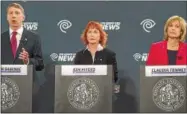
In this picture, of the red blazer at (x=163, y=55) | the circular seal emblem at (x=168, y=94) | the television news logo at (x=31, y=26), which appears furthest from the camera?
the television news logo at (x=31, y=26)

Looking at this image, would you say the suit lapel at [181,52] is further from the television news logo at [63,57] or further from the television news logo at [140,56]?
the television news logo at [63,57]

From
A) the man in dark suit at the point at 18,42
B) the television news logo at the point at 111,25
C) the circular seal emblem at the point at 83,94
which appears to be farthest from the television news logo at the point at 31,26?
the circular seal emblem at the point at 83,94

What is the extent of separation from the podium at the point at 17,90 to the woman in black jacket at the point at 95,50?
61 cm

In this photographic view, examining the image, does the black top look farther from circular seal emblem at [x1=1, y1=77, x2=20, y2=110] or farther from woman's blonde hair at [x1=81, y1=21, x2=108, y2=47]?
circular seal emblem at [x1=1, y1=77, x2=20, y2=110]

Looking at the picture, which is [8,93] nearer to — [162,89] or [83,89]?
[83,89]

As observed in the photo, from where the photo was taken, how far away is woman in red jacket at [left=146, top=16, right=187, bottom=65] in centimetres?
240

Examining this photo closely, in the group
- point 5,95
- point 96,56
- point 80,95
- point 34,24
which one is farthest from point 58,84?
point 34,24

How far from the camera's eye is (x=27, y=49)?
8.09 feet

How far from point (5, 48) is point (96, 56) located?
65 cm

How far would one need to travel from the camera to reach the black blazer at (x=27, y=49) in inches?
96.7

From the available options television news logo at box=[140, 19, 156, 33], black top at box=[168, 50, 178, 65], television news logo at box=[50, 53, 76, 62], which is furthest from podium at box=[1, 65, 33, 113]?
television news logo at box=[140, 19, 156, 33]

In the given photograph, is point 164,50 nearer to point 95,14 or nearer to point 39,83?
point 95,14

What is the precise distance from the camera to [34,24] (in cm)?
277

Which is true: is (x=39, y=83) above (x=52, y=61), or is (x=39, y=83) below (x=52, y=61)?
below
